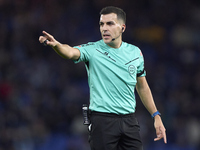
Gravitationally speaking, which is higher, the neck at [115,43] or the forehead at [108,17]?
the forehead at [108,17]

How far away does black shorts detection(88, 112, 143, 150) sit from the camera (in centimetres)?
392

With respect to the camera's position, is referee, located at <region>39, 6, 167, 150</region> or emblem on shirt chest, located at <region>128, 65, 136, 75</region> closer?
referee, located at <region>39, 6, 167, 150</region>

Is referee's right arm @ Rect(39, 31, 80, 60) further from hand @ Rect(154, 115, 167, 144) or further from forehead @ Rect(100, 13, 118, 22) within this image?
hand @ Rect(154, 115, 167, 144)

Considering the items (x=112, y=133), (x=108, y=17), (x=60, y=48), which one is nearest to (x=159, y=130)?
(x=112, y=133)

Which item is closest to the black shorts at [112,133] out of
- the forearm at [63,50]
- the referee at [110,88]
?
the referee at [110,88]

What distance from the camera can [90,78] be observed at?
4.05 m

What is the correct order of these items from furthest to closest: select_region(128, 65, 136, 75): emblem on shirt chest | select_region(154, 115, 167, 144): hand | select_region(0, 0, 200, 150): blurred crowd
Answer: select_region(0, 0, 200, 150): blurred crowd → select_region(154, 115, 167, 144): hand → select_region(128, 65, 136, 75): emblem on shirt chest

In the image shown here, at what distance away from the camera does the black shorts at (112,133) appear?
12.9 feet

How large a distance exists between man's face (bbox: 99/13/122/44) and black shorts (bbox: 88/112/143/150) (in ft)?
2.59

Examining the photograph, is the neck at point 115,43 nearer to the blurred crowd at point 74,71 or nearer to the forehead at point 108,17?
the forehead at point 108,17

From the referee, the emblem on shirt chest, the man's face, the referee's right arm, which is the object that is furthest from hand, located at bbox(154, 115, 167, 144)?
the referee's right arm

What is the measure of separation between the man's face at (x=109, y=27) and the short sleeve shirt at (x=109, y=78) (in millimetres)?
109

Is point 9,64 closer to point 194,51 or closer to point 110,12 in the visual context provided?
point 194,51

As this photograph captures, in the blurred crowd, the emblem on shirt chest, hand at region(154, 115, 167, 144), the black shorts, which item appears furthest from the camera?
the blurred crowd
